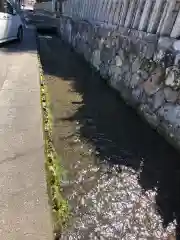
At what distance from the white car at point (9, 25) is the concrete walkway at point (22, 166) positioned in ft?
19.3

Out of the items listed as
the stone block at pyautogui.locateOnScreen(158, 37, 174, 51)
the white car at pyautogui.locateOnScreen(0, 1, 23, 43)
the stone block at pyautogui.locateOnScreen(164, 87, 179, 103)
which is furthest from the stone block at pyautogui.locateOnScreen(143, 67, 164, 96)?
the white car at pyautogui.locateOnScreen(0, 1, 23, 43)

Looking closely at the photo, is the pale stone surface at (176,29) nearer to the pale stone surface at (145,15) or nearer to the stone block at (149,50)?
the stone block at (149,50)

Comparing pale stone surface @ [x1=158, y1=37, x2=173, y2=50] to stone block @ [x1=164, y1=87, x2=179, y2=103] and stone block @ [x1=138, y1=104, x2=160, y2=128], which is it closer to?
stone block @ [x1=164, y1=87, x2=179, y2=103]

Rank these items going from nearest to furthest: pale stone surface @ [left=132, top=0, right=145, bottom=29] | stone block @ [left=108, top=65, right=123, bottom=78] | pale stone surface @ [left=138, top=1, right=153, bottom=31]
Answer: pale stone surface @ [left=138, top=1, right=153, bottom=31] → pale stone surface @ [left=132, top=0, right=145, bottom=29] → stone block @ [left=108, top=65, right=123, bottom=78]

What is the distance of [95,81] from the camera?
10320 millimetres

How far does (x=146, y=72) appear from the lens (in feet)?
23.1

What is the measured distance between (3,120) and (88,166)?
4.95 feet

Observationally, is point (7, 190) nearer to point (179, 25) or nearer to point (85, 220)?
point (85, 220)

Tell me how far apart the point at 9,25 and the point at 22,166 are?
1085 cm

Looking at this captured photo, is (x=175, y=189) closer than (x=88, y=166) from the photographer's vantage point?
Yes

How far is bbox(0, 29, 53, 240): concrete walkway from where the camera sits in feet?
10.0

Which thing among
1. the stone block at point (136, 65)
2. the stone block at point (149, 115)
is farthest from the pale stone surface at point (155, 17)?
the stone block at point (149, 115)

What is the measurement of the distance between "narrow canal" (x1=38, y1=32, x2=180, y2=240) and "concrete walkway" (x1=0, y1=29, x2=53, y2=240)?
558mm

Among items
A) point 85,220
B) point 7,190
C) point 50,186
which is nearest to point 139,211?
point 85,220
